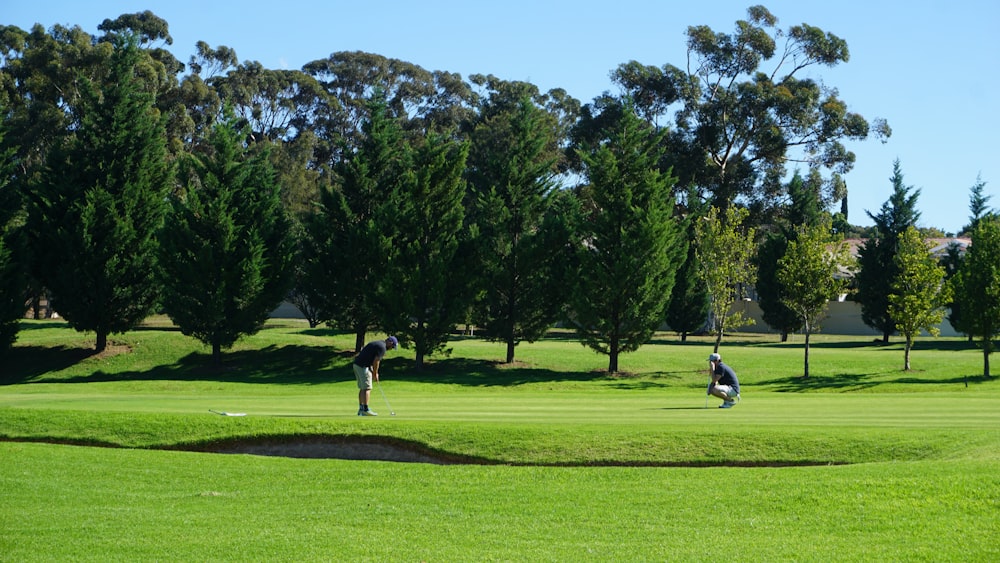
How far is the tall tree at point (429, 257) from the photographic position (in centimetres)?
4216

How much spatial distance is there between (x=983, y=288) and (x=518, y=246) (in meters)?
20.2

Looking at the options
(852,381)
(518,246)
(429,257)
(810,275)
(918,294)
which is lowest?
(852,381)

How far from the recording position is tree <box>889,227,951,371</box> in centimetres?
4056

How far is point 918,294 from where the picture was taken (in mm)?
41094

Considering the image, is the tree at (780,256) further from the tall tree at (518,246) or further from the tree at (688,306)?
the tall tree at (518,246)

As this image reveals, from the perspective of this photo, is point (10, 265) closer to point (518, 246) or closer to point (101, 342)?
point (101, 342)

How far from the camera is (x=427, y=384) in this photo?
38.6 meters

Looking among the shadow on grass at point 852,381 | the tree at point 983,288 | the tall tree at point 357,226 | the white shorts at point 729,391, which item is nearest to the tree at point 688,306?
the shadow on grass at point 852,381

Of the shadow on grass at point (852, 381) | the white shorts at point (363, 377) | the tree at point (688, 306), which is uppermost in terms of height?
the tree at point (688, 306)

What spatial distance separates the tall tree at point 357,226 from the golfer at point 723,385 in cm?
2197

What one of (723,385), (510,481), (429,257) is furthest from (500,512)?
(429,257)

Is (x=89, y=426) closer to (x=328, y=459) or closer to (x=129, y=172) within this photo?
(x=328, y=459)

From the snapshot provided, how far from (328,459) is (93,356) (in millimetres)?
31525

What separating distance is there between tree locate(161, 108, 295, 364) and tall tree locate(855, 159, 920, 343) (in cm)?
3703
